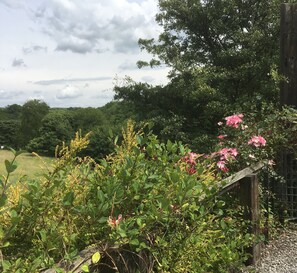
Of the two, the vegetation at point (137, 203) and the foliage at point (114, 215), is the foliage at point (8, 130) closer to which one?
the vegetation at point (137, 203)

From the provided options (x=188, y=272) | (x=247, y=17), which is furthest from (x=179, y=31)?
(x=188, y=272)

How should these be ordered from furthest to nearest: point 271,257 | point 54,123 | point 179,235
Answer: point 54,123 < point 271,257 < point 179,235

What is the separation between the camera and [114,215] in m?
2.07

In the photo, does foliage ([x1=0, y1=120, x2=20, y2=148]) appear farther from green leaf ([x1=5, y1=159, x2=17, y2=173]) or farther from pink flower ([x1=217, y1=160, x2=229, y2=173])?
green leaf ([x1=5, y1=159, x2=17, y2=173])

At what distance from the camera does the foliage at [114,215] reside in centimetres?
189

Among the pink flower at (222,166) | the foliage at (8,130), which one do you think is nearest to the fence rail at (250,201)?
the pink flower at (222,166)

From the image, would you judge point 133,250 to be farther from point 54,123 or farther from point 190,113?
point 54,123

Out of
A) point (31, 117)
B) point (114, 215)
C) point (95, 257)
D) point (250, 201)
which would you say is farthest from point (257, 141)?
point (31, 117)

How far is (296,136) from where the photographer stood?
183 inches

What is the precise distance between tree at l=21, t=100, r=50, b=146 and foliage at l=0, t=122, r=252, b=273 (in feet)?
200

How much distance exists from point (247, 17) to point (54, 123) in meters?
Answer: 42.9

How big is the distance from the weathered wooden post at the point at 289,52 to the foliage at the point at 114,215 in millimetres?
3193

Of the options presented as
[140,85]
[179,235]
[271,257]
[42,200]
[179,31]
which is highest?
[179,31]

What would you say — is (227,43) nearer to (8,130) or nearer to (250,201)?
(250,201)
